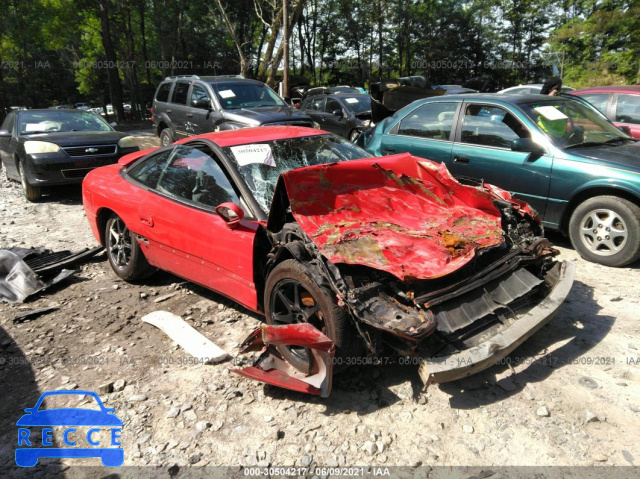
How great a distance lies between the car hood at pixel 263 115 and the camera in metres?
8.52

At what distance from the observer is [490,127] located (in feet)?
17.7

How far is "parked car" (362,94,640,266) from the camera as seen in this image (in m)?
4.51

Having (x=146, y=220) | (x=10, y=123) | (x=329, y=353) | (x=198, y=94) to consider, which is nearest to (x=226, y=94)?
(x=198, y=94)

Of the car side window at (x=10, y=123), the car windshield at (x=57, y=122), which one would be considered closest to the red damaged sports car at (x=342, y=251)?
the car windshield at (x=57, y=122)

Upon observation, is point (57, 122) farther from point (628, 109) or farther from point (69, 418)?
point (628, 109)

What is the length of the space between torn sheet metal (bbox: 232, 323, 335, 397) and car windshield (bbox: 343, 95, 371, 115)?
32.7 ft

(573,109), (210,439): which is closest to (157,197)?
(210,439)

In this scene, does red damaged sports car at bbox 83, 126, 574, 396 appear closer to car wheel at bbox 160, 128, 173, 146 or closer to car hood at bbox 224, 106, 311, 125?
car hood at bbox 224, 106, 311, 125

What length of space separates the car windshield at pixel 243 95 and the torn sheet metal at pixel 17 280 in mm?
5350

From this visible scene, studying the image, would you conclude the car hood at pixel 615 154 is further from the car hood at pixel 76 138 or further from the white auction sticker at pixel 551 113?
the car hood at pixel 76 138

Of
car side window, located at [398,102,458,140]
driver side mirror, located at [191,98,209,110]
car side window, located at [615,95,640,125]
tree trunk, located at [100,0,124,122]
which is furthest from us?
tree trunk, located at [100,0,124,122]

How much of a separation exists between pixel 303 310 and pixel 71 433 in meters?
1.55

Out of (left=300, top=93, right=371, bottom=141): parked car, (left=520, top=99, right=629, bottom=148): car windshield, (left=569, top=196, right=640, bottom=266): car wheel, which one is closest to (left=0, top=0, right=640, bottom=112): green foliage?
(left=300, top=93, right=371, bottom=141): parked car

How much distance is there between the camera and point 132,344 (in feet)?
12.1
